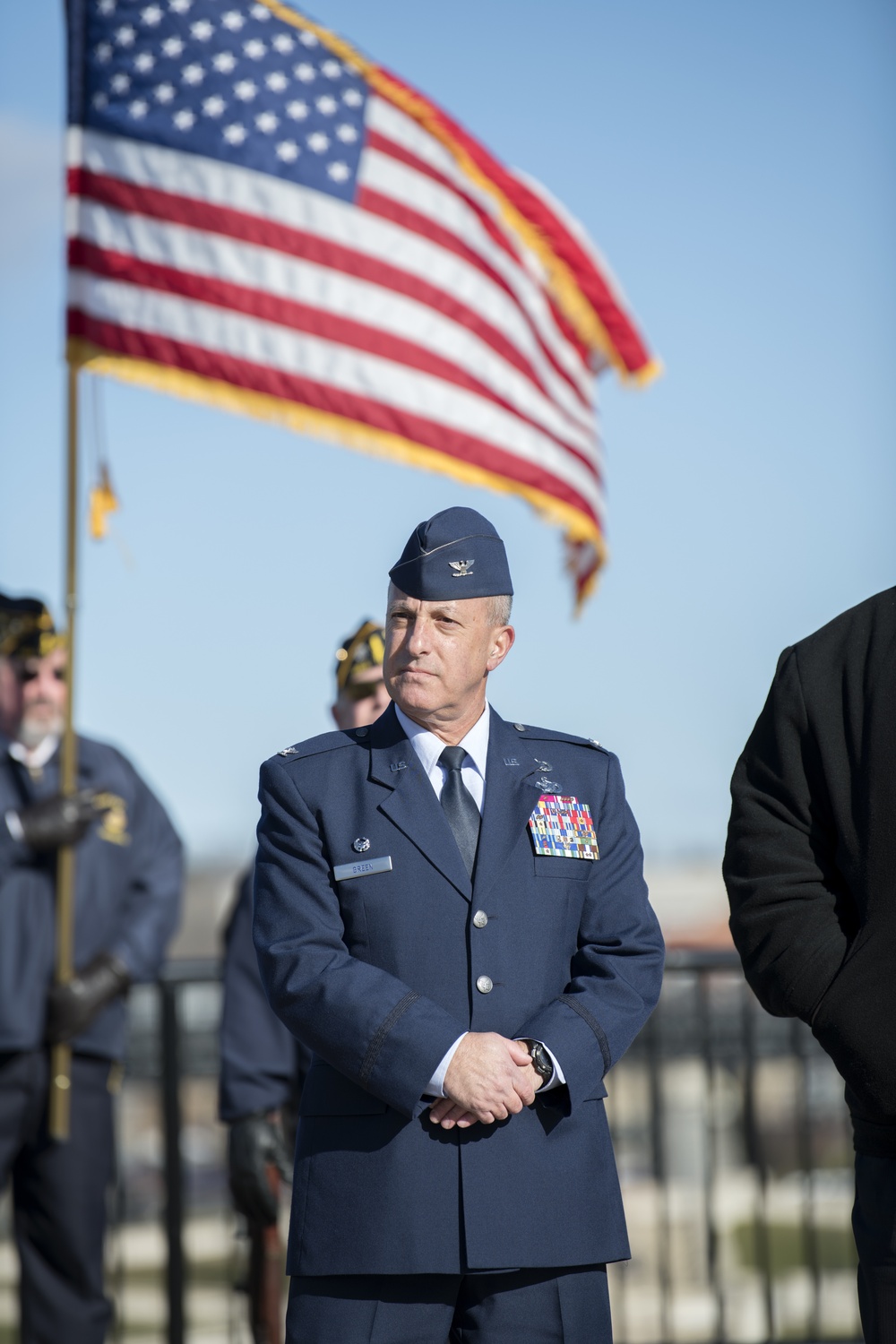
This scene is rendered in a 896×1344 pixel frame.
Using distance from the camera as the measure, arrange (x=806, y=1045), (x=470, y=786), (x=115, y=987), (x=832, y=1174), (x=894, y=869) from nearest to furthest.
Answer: (x=894, y=869) < (x=470, y=786) < (x=115, y=987) < (x=806, y=1045) < (x=832, y=1174)

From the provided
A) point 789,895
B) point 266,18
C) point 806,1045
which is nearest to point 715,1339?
point 806,1045

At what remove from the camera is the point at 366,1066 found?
9.08 ft

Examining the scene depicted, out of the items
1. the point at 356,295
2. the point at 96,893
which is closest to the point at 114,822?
the point at 96,893

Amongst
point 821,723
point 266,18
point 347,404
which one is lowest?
point 821,723

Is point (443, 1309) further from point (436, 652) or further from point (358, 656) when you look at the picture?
point (358, 656)

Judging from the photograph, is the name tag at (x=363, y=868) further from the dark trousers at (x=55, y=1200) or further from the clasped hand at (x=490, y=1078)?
the dark trousers at (x=55, y=1200)

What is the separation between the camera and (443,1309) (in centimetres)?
282

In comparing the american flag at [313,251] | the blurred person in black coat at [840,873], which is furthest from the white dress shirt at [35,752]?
the blurred person in black coat at [840,873]

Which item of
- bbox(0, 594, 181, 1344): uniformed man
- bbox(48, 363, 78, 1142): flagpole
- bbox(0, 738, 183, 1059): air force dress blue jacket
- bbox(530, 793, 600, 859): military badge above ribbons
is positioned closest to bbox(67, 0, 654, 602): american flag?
bbox(48, 363, 78, 1142): flagpole

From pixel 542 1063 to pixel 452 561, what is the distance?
37.1 inches

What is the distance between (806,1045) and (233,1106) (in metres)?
2.47

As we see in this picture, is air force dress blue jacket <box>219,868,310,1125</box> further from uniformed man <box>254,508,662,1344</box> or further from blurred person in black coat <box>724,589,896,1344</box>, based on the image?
blurred person in black coat <box>724,589,896,1344</box>

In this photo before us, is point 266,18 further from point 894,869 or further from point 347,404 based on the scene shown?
point 894,869

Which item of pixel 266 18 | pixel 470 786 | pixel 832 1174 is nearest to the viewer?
pixel 470 786
